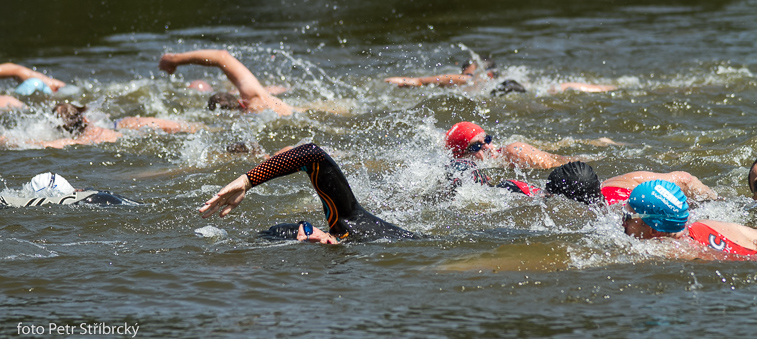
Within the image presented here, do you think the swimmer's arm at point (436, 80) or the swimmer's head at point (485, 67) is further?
the swimmer's head at point (485, 67)

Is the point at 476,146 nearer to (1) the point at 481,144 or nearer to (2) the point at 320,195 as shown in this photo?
(1) the point at 481,144

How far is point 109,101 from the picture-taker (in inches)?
536

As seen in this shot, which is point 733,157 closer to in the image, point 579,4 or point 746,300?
point 746,300

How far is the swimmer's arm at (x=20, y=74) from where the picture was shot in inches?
543

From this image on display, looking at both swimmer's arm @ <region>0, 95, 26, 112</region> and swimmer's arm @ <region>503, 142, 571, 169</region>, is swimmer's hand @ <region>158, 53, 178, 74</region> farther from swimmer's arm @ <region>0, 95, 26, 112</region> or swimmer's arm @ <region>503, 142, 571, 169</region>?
swimmer's arm @ <region>0, 95, 26, 112</region>

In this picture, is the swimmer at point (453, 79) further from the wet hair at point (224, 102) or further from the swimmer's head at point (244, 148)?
the swimmer's head at point (244, 148)

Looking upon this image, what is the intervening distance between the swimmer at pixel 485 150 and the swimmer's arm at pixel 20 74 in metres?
8.78

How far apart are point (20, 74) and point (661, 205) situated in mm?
11957

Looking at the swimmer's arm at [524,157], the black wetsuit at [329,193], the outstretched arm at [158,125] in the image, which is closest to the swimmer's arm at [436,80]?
the outstretched arm at [158,125]

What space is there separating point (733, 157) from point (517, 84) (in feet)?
15.0

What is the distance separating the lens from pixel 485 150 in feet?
26.1

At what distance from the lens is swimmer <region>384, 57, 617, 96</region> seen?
12.8 m

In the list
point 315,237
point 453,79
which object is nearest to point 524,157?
point 315,237

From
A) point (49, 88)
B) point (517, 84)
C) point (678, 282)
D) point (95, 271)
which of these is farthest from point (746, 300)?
point (49, 88)
